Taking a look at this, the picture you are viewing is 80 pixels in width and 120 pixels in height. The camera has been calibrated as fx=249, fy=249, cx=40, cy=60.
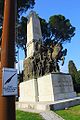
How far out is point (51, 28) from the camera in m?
32.9

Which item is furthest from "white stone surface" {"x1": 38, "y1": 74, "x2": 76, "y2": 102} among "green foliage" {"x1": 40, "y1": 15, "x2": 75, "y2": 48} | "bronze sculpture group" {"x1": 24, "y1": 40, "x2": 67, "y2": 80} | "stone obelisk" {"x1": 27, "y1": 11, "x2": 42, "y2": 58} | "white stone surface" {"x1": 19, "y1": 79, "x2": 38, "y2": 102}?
"green foliage" {"x1": 40, "y1": 15, "x2": 75, "y2": 48}

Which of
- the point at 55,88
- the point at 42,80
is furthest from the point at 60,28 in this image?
the point at 55,88

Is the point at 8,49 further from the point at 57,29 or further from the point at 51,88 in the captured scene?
the point at 57,29

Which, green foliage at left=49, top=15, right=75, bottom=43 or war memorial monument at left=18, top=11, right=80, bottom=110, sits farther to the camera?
green foliage at left=49, top=15, right=75, bottom=43

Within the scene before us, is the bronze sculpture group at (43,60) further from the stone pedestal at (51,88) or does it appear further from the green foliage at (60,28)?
the green foliage at (60,28)

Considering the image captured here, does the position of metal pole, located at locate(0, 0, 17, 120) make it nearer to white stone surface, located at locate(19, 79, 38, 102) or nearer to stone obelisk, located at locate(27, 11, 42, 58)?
white stone surface, located at locate(19, 79, 38, 102)

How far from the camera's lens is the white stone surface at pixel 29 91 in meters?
14.8

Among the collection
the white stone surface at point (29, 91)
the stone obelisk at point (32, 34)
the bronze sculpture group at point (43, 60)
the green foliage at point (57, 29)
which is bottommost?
the white stone surface at point (29, 91)

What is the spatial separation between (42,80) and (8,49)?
33.4 feet

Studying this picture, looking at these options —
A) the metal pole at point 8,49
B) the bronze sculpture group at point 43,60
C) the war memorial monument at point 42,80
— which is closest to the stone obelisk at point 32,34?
the war memorial monument at point 42,80

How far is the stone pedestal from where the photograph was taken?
42.4 feet

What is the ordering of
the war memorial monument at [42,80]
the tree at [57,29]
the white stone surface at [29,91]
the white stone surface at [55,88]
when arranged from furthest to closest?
1. the tree at [57,29]
2. the white stone surface at [29,91]
3. the white stone surface at [55,88]
4. the war memorial monument at [42,80]

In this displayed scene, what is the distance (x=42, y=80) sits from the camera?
14180mm

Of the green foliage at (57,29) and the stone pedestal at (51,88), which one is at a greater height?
the green foliage at (57,29)
